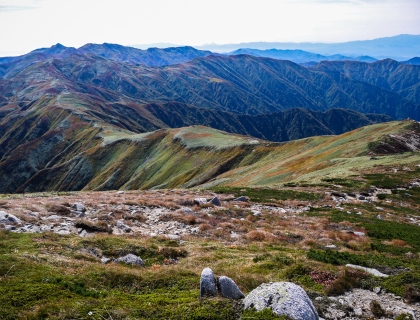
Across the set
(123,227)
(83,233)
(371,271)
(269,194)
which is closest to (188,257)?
(123,227)

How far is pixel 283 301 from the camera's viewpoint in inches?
413

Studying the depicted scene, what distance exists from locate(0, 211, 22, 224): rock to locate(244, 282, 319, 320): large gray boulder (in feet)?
58.2

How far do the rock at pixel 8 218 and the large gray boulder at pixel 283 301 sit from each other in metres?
17.7

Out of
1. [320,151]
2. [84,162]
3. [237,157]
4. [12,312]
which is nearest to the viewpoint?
[12,312]

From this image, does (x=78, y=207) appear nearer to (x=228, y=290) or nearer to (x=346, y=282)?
(x=228, y=290)

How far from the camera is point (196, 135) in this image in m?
141

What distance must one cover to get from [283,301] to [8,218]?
19.8 m

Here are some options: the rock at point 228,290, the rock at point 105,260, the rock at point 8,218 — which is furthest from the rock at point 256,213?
the rock at point 8,218

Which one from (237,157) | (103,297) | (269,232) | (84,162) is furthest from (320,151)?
(84,162)

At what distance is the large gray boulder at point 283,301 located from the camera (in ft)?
33.6

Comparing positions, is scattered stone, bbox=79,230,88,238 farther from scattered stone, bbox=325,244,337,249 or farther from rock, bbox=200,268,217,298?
scattered stone, bbox=325,244,337,249

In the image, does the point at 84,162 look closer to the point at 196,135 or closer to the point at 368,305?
the point at 196,135

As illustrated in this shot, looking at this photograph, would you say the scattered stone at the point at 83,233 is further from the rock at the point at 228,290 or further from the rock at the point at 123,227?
the rock at the point at 228,290

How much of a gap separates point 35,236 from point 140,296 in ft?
32.3
